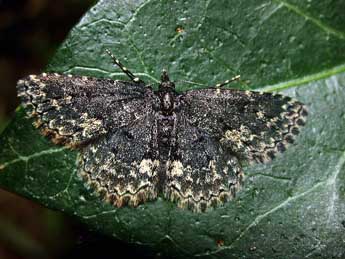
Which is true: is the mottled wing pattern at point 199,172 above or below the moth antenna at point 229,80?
below

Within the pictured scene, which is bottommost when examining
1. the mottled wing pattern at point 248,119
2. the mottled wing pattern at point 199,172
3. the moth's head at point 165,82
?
the mottled wing pattern at point 199,172

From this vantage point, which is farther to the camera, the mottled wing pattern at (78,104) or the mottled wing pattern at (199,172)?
the mottled wing pattern at (199,172)

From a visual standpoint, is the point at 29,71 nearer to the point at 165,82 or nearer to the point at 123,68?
the point at 123,68

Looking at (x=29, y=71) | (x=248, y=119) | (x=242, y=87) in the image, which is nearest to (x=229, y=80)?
(x=242, y=87)

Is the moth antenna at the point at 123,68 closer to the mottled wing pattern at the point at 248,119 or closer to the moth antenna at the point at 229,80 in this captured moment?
the mottled wing pattern at the point at 248,119

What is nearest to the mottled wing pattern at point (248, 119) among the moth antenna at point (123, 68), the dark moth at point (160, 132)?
the dark moth at point (160, 132)

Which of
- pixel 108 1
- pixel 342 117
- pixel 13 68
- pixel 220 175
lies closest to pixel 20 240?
pixel 13 68

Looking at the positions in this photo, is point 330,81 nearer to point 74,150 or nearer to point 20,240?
point 74,150
